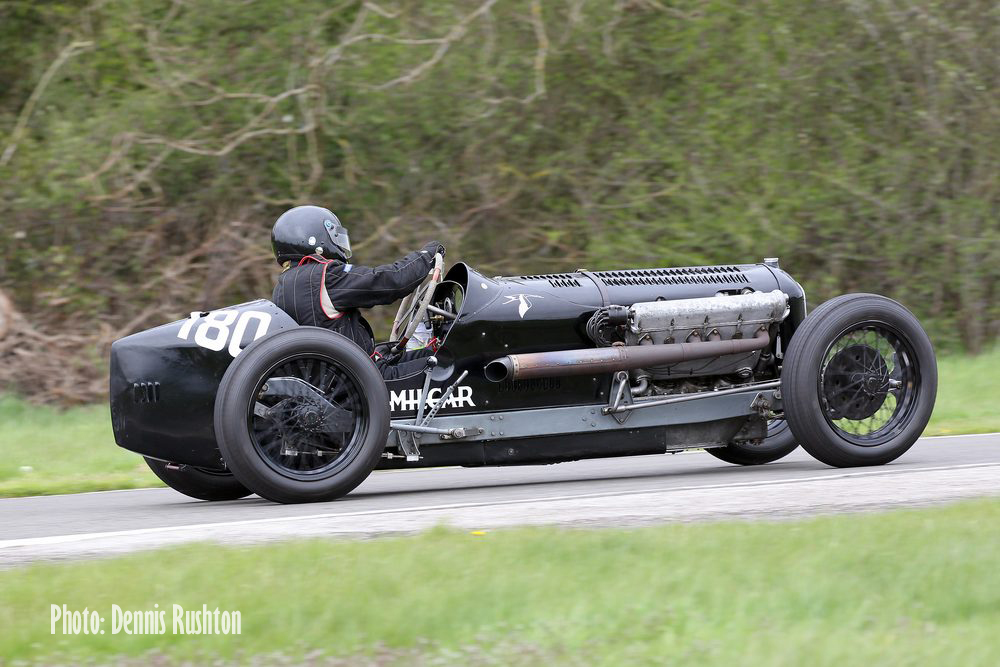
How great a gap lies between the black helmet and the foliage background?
7.53 m

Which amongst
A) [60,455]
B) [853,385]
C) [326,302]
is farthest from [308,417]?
[60,455]

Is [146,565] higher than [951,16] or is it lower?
lower

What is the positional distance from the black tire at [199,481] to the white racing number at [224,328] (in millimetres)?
870

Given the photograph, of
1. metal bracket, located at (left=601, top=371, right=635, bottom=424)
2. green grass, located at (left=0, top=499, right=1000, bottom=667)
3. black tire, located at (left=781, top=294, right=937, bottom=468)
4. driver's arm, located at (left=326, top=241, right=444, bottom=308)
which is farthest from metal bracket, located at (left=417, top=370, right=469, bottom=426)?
green grass, located at (left=0, top=499, right=1000, bottom=667)

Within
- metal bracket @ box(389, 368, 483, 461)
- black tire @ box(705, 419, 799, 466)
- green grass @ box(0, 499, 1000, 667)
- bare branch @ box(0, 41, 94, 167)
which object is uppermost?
bare branch @ box(0, 41, 94, 167)

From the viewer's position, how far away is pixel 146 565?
4.79 metres

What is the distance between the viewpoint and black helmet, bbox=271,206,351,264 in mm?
7598

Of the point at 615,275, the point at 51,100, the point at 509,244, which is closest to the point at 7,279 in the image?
the point at 51,100

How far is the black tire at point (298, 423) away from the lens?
673 cm

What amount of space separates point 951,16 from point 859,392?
9468 mm

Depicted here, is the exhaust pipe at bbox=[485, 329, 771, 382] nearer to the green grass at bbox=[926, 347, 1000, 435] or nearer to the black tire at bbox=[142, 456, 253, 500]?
the black tire at bbox=[142, 456, 253, 500]

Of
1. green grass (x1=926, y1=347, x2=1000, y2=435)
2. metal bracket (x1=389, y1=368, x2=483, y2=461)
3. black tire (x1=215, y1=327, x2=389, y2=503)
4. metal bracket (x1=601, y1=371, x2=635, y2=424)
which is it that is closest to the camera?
black tire (x1=215, y1=327, x2=389, y2=503)

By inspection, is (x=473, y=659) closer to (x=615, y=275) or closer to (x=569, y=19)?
(x=615, y=275)

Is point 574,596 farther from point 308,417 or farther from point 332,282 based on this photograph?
point 332,282
